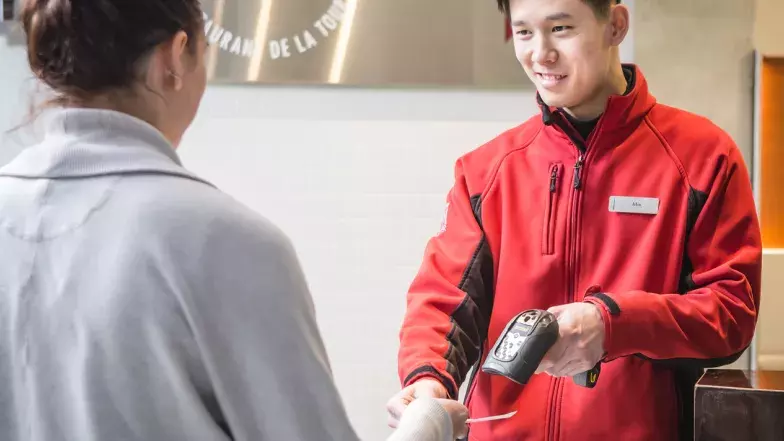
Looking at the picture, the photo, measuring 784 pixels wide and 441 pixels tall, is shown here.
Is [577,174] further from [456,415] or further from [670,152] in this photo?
[456,415]

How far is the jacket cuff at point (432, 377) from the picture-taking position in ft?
4.45

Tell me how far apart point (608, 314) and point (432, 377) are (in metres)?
0.30

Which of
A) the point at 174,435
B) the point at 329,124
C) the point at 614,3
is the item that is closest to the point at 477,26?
the point at 329,124

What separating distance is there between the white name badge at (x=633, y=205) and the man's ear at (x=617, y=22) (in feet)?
0.96

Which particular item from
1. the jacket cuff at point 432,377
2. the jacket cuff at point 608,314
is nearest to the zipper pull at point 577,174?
the jacket cuff at point 608,314

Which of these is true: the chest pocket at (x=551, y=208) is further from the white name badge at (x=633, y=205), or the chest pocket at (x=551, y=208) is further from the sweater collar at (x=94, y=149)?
the sweater collar at (x=94, y=149)

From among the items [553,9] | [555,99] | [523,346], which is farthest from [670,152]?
[523,346]

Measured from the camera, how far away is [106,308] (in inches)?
28.7

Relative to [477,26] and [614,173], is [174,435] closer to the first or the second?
[614,173]

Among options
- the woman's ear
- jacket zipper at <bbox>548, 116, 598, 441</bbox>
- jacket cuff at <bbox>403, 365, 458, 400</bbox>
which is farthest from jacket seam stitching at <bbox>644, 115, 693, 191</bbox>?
the woman's ear

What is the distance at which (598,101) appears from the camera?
1.49 metres

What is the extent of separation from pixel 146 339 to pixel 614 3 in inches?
43.8

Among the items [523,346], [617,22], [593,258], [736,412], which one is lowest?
[736,412]

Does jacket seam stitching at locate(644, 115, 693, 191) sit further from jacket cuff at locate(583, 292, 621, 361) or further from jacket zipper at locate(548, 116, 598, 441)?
jacket cuff at locate(583, 292, 621, 361)
